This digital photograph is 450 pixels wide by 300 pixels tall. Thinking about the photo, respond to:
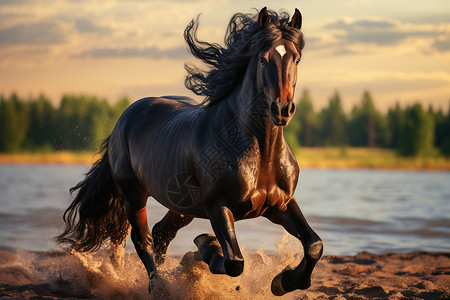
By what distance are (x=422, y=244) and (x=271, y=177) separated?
6.30m

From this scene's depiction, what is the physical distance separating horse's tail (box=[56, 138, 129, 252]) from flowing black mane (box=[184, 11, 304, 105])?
5.46 ft

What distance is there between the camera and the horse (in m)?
3.88

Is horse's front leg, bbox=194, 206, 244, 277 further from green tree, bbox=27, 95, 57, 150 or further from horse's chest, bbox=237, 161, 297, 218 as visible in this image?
green tree, bbox=27, 95, 57, 150

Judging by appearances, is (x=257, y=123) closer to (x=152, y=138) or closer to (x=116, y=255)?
(x=152, y=138)

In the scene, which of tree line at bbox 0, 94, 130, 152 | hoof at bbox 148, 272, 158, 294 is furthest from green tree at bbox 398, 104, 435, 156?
hoof at bbox 148, 272, 158, 294

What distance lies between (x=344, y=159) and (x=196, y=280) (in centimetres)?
5928

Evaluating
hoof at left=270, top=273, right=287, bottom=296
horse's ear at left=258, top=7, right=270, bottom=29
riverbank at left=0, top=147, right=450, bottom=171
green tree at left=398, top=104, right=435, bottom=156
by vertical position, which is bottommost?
riverbank at left=0, top=147, right=450, bottom=171

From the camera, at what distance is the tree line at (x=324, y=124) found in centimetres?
5594

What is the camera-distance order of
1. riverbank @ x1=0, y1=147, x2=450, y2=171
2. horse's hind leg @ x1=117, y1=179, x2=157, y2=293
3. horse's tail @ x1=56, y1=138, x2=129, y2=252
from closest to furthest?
horse's hind leg @ x1=117, y1=179, x2=157, y2=293 → horse's tail @ x1=56, y1=138, x2=129, y2=252 → riverbank @ x1=0, y1=147, x2=450, y2=171

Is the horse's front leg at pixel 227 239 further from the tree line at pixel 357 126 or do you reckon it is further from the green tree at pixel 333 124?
the green tree at pixel 333 124

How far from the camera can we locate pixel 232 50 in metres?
4.36

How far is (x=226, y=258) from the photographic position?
4105mm

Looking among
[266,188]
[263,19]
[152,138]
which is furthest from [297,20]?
[152,138]

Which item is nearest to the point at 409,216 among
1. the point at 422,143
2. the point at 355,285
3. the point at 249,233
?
the point at 249,233
